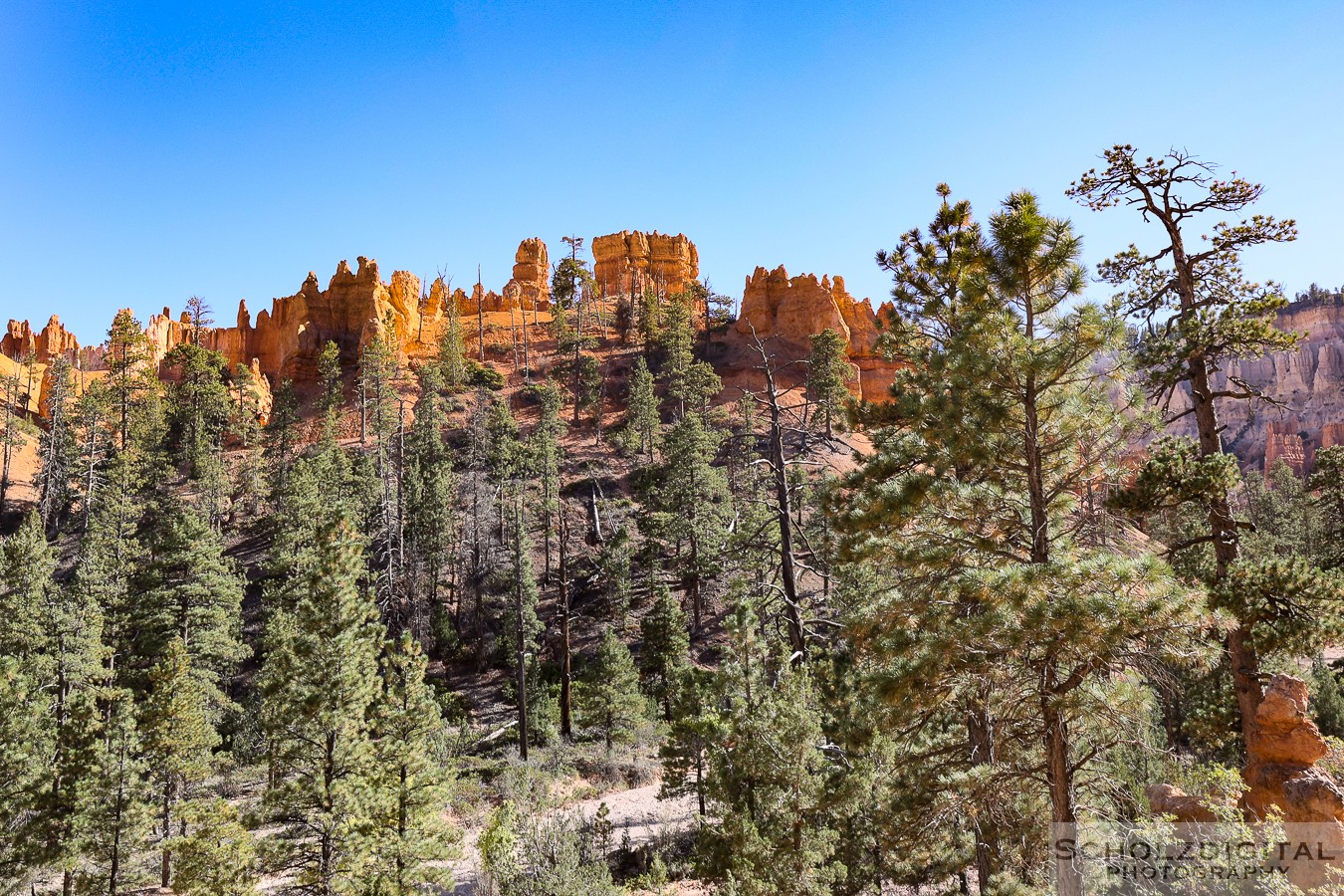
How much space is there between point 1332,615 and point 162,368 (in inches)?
3088

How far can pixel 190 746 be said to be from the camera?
18875mm

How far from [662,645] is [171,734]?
17161mm

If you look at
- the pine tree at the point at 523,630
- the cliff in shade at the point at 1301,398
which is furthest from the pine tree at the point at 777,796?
the cliff in shade at the point at 1301,398

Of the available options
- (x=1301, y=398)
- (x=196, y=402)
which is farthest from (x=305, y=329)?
(x=1301, y=398)

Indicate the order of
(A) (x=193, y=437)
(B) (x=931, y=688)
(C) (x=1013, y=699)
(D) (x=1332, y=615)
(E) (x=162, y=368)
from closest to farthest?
1. (B) (x=931, y=688)
2. (C) (x=1013, y=699)
3. (D) (x=1332, y=615)
4. (A) (x=193, y=437)
5. (E) (x=162, y=368)

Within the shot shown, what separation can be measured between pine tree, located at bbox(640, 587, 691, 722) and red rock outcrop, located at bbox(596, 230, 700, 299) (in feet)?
189

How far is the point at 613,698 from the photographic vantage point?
25.0m

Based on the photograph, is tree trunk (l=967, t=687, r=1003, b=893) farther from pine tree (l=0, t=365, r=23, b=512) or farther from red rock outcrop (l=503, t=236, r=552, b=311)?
red rock outcrop (l=503, t=236, r=552, b=311)

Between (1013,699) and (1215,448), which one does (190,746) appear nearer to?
(1013,699)

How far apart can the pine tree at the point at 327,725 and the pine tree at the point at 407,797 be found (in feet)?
1.33

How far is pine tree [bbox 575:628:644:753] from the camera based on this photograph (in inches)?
993

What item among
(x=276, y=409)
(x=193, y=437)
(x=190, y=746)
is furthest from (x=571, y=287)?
(x=190, y=746)

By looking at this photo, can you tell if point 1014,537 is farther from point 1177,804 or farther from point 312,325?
point 312,325

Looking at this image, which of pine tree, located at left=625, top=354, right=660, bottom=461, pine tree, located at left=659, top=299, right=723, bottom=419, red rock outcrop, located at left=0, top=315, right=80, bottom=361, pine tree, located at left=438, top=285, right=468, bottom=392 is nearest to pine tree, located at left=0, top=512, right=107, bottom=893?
pine tree, located at left=625, top=354, right=660, bottom=461
